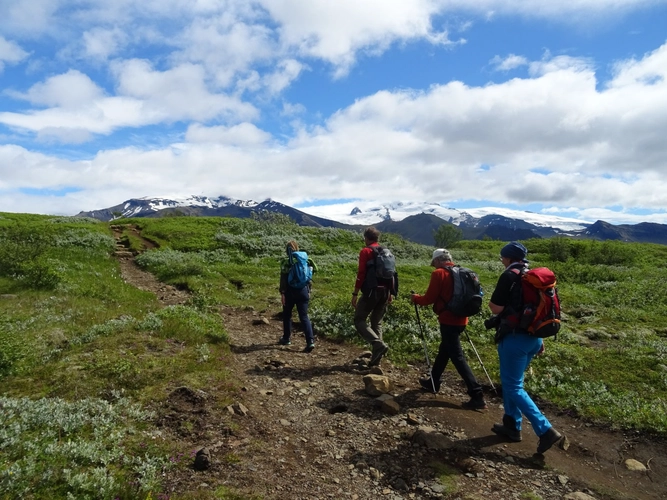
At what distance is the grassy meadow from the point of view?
17.9ft

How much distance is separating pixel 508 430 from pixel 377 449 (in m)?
2.56

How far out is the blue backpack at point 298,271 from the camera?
11.9m

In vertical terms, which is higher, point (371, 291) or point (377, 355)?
point (371, 291)

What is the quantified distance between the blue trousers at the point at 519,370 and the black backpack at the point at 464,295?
119 cm

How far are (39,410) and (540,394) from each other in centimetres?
1031


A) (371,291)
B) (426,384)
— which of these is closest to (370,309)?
(371,291)

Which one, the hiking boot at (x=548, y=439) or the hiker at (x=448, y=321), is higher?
the hiker at (x=448, y=321)

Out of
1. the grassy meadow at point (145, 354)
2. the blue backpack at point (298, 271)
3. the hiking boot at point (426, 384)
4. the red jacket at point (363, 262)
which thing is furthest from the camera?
the blue backpack at point (298, 271)

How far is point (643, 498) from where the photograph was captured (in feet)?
20.1

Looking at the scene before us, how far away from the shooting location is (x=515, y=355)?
7082mm

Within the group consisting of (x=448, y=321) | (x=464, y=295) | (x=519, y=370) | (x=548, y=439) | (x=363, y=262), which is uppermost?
(x=363, y=262)

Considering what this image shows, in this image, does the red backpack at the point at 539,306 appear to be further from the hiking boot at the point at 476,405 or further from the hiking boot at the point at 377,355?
the hiking boot at the point at 377,355

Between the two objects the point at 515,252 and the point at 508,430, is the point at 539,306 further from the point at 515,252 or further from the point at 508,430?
the point at 508,430

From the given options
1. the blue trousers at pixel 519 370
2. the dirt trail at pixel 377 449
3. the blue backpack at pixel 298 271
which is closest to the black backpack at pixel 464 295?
the blue trousers at pixel 519 370
